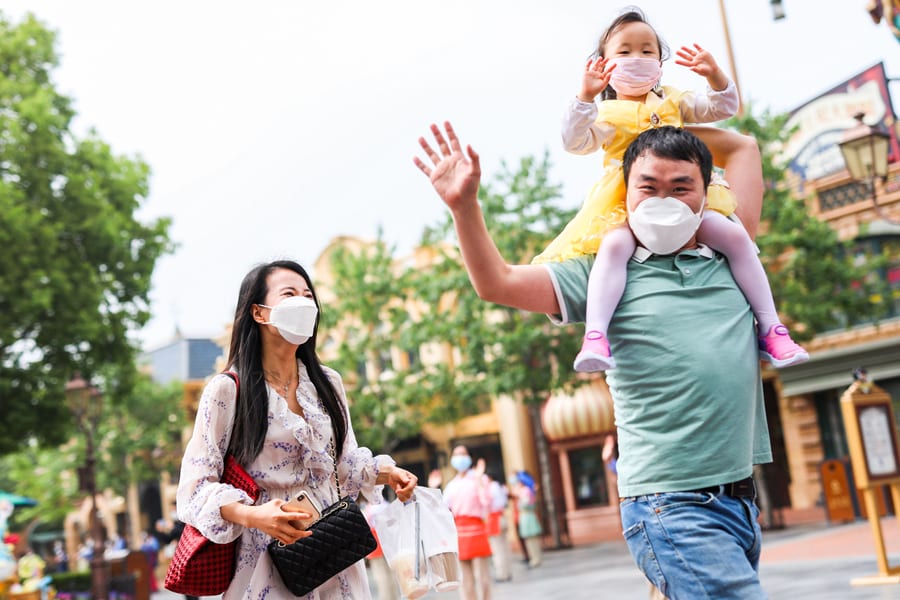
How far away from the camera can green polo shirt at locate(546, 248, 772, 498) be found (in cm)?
256

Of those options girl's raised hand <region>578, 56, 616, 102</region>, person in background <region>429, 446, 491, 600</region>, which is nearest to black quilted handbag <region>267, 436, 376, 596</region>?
girl's raised hand <region>578, 56, 616, 102</region>

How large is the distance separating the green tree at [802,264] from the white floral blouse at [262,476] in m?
16.1

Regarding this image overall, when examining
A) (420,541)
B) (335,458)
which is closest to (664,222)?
(335,458)

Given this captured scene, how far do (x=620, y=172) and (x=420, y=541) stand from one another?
1.84 m

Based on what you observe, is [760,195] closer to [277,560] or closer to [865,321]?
[277,560]

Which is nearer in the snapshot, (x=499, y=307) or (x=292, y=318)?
(x=292, y=318)

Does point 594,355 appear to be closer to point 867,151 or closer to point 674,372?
point 674,372

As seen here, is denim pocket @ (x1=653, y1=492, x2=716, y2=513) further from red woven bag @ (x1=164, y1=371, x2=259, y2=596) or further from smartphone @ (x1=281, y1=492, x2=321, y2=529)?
red woven bag @ (x1=164, y1=371, x2=259, y2=596)

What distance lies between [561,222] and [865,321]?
745 centimetres

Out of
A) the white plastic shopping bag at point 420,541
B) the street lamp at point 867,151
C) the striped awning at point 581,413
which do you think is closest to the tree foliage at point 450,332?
the striped awning at point 581,413

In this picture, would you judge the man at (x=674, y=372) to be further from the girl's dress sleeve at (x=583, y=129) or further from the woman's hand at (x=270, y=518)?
the woman's hand at (x=270, y=518)

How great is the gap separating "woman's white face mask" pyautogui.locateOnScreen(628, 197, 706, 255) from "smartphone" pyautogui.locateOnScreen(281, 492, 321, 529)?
58.0 inches

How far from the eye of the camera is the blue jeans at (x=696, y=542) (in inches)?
97.0

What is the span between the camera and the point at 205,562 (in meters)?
3.46
